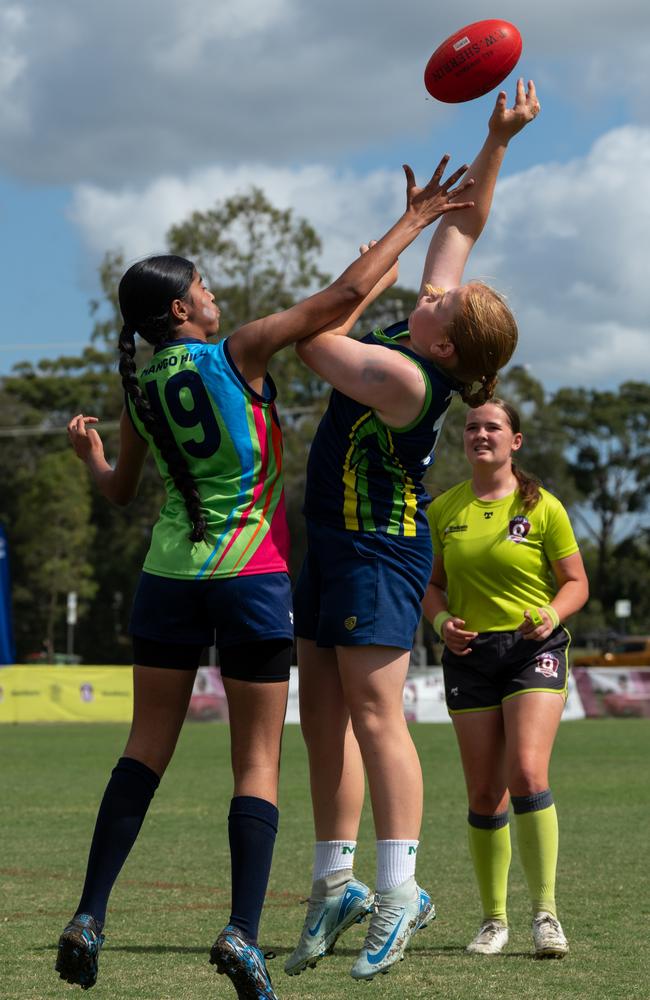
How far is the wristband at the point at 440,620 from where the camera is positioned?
6.27m

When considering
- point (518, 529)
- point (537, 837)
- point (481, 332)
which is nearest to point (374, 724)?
point (481, 332)

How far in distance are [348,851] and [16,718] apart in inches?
979

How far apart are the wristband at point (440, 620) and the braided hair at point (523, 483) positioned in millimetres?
575

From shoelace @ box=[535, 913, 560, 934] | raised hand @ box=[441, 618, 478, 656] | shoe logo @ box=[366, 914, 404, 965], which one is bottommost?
shoelace @ box=[535, 913, 560, 934]

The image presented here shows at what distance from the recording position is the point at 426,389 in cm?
467

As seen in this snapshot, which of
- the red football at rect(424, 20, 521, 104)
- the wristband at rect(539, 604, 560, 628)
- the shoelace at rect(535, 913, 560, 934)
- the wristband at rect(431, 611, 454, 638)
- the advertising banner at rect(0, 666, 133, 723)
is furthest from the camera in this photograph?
the advertising banner at rect(0, 666, 133, 723)

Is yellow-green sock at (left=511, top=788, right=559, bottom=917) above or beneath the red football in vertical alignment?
beneath

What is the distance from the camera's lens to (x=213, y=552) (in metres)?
4.53

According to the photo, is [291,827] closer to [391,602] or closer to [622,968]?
[622,968]

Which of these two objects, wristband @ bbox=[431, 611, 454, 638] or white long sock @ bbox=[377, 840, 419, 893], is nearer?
white long sock @ bbox=[377, 840, 419, 893]

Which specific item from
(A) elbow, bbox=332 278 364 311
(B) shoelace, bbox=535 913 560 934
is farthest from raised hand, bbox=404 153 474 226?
(B) shoelace, bbox=535 913 560 934

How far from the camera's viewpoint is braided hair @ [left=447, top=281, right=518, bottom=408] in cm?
467

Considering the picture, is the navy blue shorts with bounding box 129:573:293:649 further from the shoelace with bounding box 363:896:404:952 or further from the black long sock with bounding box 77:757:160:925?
the shoelace with bounding box 363:896:404:952

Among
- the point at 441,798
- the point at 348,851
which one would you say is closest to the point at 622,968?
the point at 348,851
